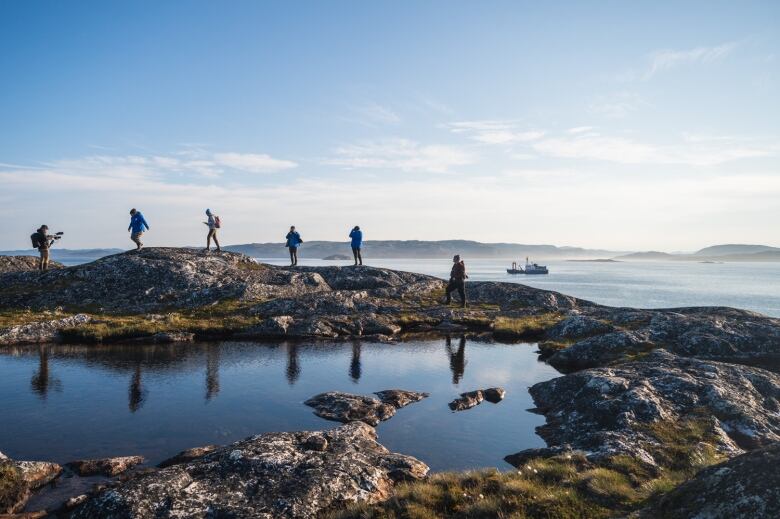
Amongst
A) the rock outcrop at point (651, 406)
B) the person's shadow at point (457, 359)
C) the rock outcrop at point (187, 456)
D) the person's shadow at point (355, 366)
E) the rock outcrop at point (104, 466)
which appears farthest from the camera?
the person's shadow at point (457, 359)

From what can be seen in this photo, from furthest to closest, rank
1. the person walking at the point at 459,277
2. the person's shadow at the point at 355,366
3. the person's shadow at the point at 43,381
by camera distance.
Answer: the person walking at the point at 459,277 < the person's shadow at the point at 355,366 < the person's shadow at the point at 43,381

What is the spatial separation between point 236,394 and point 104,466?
7.00 metres

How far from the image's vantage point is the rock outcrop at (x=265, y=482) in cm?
988

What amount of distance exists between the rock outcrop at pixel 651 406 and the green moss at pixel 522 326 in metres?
14.3

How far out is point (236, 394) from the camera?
1933cm

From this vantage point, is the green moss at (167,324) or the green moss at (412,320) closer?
the green moss at (167,324)

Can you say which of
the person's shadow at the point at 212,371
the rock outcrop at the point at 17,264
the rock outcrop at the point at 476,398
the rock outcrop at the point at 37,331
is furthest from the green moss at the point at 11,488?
the rock outcrop at the point at 17,264

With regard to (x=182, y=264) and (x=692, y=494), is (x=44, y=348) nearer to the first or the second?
(x=182, y=264)

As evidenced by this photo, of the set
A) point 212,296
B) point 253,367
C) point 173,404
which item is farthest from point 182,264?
point 173,404

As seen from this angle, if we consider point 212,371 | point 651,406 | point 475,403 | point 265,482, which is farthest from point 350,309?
point 265,482

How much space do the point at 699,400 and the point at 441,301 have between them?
29300 millimetres

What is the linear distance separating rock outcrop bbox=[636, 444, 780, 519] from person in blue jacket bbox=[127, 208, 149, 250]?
1776 inches

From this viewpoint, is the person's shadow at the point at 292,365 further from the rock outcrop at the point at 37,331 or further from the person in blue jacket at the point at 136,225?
the person in blue jacket at the point at 136,225

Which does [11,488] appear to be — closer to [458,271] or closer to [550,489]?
[550,489]
